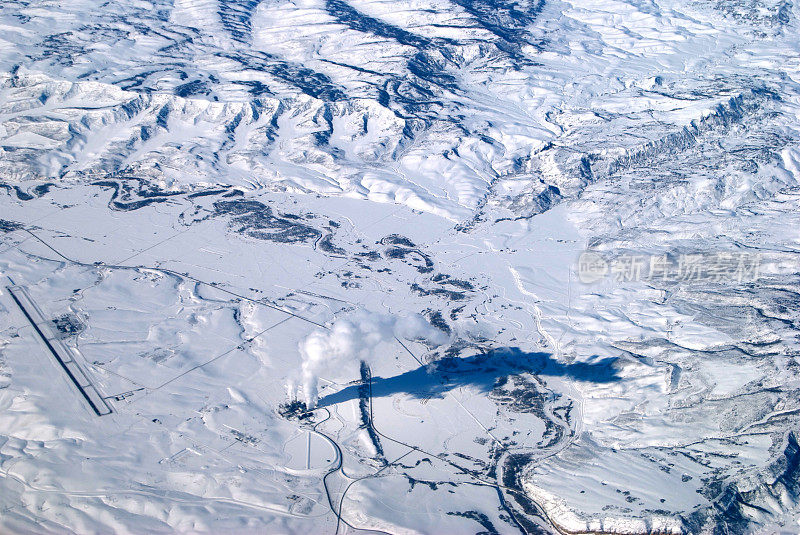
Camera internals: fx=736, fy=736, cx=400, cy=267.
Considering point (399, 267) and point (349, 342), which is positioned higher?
point (349, 342)

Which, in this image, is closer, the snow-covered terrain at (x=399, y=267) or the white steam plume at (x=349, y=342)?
the snow-covered terrain at (x=399, y=267)

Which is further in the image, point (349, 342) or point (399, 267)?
point (399, 267)

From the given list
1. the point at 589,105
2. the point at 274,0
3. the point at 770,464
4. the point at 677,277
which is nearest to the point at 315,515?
the point at 770,464

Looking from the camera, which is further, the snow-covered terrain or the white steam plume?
the white steam plume

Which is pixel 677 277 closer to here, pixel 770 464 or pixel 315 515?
pixel 770 464
